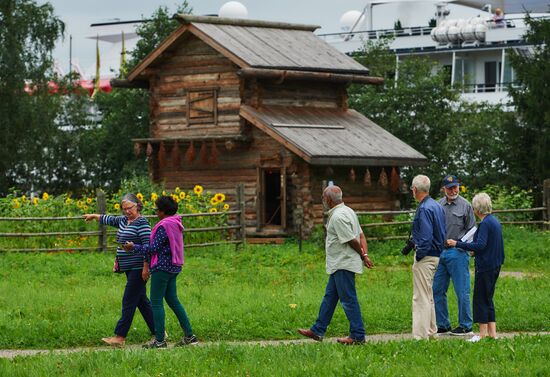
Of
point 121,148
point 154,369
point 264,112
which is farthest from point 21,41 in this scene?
point 154,369

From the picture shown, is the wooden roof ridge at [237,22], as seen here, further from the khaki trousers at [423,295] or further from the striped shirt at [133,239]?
the khaki trousers at [423,295]

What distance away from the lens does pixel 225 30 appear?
3959 centimetres

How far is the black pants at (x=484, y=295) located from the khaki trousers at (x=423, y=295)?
21.1 inches

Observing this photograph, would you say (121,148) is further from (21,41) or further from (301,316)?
(301,316)

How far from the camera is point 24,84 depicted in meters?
52.2

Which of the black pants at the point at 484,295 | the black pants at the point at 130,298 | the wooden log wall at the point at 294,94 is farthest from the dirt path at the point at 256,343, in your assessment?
the wooden log wall at the point at 294,94

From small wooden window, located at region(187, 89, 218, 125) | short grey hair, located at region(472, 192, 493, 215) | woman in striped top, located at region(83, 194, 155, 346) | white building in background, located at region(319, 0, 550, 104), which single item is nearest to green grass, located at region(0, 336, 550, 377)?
short grey hair, located at region(472, 192, 493, 215)

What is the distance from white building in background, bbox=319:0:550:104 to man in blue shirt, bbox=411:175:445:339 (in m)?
46.9

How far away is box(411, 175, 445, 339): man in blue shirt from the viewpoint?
15320 millimetres

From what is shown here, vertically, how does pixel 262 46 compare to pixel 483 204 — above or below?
above

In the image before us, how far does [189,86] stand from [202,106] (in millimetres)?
759

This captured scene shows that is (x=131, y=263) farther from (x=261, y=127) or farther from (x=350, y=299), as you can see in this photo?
(x=261, y=127)

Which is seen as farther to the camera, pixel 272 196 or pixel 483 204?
pixel 272 196

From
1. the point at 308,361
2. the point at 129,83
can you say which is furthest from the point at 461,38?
the point at 308,361
